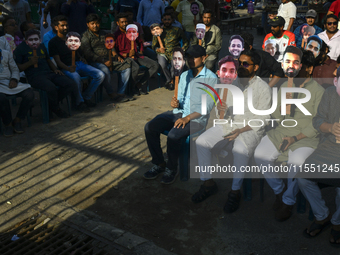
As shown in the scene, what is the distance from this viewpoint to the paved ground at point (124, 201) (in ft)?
12.2

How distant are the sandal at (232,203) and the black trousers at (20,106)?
12.5 ft

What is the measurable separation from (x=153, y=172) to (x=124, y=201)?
65 cm

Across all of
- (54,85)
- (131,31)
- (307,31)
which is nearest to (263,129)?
(307,31)

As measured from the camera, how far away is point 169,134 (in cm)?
468

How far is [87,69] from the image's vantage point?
24.6 ft

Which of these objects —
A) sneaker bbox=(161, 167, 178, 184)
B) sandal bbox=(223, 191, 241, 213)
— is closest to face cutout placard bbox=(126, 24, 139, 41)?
sneaker bbox=(161, 167, 178, 184)

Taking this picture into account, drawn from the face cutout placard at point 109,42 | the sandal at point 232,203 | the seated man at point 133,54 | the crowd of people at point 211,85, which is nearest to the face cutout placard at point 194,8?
the crowd of people at point 211,85

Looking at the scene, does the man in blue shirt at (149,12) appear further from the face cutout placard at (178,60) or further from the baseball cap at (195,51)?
the baseball cap at (195,51)

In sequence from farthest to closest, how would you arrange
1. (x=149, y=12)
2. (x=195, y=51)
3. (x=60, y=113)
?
(x=149, y=12) < (x=60, y=113) < (x=195, y=51)

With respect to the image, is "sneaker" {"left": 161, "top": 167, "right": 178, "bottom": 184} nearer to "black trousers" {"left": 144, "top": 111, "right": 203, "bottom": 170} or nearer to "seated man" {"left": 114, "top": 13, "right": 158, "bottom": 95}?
"black trousers" {"left": 144, "top": 111, "right": 203, "bottom": 170}

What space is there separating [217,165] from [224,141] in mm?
568

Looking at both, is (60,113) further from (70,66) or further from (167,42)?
(167,42)

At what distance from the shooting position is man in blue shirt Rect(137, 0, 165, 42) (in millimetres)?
9578

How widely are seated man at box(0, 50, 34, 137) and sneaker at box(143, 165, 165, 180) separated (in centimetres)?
257
